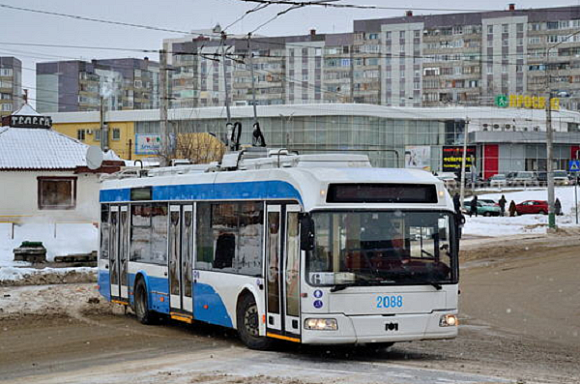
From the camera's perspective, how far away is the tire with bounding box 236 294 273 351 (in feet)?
42.8

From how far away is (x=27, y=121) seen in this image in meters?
45.6

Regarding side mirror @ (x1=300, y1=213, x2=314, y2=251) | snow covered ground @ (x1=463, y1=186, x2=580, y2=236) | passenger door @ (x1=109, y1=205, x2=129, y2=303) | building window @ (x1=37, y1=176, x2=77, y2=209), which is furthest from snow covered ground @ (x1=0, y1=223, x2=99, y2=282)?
snow covered ground @ (x1=463, y1=186, x2=580, y2=236)

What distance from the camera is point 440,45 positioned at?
127 meters

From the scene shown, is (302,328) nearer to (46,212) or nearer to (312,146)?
(46,212)

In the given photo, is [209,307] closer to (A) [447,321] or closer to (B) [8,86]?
(A) [447,321]

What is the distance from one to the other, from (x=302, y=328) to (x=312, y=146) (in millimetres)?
83800

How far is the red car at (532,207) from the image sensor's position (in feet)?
213

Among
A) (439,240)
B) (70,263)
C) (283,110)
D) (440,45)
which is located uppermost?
(440,45)

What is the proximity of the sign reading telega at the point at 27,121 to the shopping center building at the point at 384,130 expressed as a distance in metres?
43.8

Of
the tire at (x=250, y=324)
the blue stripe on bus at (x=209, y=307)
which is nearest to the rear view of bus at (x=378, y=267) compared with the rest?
the tire at (x=250, y=324)

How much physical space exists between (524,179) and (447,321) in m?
79.2

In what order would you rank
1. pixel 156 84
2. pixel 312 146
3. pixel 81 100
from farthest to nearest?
1. pixel 156 84
2. pixel 81 100
3. pixel 312 146

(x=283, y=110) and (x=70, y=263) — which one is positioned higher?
(x=283, y=110)

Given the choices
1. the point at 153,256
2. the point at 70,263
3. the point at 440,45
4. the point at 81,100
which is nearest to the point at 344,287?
the point at 153,256
